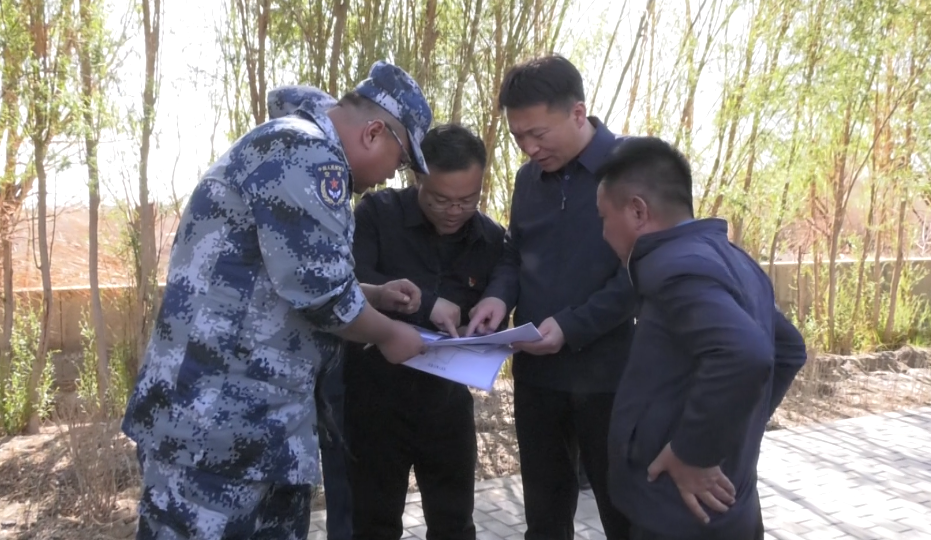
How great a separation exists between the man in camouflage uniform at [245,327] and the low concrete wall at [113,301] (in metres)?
3.81

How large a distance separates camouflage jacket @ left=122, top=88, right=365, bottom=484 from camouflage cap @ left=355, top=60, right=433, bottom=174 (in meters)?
0.20

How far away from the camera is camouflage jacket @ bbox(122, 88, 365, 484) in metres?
1.99

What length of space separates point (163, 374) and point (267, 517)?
479 mm

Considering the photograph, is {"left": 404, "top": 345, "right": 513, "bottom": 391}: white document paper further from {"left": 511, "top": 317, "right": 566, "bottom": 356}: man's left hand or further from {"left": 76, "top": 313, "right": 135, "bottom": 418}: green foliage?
{"left": 76, "top": 313, "right": 135, "bottom": 418}: green foliage

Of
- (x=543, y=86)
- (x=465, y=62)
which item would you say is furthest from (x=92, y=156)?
(x=543, y=86)

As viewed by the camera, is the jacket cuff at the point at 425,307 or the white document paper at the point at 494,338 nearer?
the white document paper at the point at 494,338

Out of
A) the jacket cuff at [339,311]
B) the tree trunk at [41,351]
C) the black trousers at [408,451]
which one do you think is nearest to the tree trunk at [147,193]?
the tree trunk at [41,351]

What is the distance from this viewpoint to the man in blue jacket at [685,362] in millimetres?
1852

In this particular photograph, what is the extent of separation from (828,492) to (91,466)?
147 inches

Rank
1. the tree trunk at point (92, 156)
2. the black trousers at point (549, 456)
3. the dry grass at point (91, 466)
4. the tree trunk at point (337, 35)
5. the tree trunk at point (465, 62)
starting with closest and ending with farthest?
the black trousers at point (549, 456)
the dry grass at point (91, 466)
the tree trunk at point (337, 35)
the tree trunk at point (92, 156)
the tree trunk at point (465, 62)

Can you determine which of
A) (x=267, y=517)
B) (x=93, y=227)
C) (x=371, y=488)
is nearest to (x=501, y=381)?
(x=93, y=227)

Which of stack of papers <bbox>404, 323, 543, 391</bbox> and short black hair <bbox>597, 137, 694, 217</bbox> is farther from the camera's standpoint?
stack of papers <bbox>404, 323, 543, 391</bbox>

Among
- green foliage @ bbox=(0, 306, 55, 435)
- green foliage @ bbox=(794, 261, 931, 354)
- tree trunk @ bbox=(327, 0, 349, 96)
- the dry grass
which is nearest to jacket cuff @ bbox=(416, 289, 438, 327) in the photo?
the dry grass

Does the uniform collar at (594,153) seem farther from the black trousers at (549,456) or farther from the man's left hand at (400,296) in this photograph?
the black trousers at (549,456)
